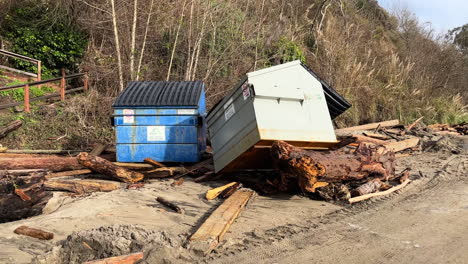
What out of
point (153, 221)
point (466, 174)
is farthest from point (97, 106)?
point (466, 174)

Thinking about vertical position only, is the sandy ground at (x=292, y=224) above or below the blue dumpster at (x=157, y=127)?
below

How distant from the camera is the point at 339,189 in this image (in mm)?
6027

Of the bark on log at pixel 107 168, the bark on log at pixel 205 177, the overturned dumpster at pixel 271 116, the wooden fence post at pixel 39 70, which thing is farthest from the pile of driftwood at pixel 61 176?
the wooden fence post at pixel 39 70

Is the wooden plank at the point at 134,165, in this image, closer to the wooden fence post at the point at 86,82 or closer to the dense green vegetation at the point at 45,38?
the wooden fence post at the point at 86,82

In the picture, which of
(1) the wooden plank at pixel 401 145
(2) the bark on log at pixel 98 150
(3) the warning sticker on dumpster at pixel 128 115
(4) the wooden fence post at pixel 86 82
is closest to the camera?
(3) the warning sticker on dumpster at pixel 128 115

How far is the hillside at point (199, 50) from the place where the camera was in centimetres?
1305

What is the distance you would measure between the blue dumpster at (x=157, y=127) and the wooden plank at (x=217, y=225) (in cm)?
205

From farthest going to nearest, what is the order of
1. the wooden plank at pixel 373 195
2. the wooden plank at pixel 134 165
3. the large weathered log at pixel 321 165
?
1. the wooden plank at pixel 134 165
2. the wooden plank at pixel 373 195
3. the large weathered log at pixel 321 165

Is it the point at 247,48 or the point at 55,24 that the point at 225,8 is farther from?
the point at 55,24

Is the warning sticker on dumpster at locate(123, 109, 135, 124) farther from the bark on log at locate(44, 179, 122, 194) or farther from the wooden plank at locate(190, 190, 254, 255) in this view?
the wooden plank at locate(190, 190, 254, 255)

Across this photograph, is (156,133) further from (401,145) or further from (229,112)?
(401,145)

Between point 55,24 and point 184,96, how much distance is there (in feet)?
36.0

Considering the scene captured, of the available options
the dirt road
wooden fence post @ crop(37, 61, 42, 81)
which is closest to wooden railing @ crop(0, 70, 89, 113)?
wooden fence post @ crop(37, 61, 42, 81)

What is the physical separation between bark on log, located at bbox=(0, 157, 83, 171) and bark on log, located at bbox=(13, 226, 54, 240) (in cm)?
307
